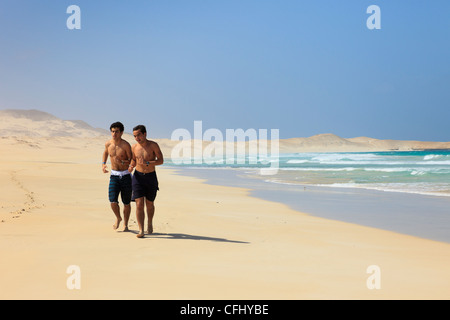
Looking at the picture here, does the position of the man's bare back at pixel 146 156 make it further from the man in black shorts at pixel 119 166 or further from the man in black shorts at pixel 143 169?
the man in black shorts at pixel 119 166

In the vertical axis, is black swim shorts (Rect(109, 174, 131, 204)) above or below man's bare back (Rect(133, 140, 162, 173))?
below

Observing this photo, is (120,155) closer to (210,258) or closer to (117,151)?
(117,151)

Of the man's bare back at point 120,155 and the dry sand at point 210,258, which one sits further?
the man's bare back at point 120,155

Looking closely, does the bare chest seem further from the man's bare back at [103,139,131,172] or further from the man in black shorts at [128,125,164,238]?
the man in black shorts at [128,125,164,238]

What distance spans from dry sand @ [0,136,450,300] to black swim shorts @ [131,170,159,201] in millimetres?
652

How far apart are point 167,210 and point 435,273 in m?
6.46

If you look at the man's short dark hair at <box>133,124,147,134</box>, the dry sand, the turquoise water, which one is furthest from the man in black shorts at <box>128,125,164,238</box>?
the turquoise water

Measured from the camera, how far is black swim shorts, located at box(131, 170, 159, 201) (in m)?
7.09

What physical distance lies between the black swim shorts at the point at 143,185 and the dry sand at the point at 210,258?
0.65 m

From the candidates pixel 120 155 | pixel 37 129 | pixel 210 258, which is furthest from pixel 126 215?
pixel 37 129

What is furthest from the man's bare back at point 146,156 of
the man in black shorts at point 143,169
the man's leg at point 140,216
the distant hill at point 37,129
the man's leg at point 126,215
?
the distant hill at point 37,129

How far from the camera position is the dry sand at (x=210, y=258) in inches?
163
